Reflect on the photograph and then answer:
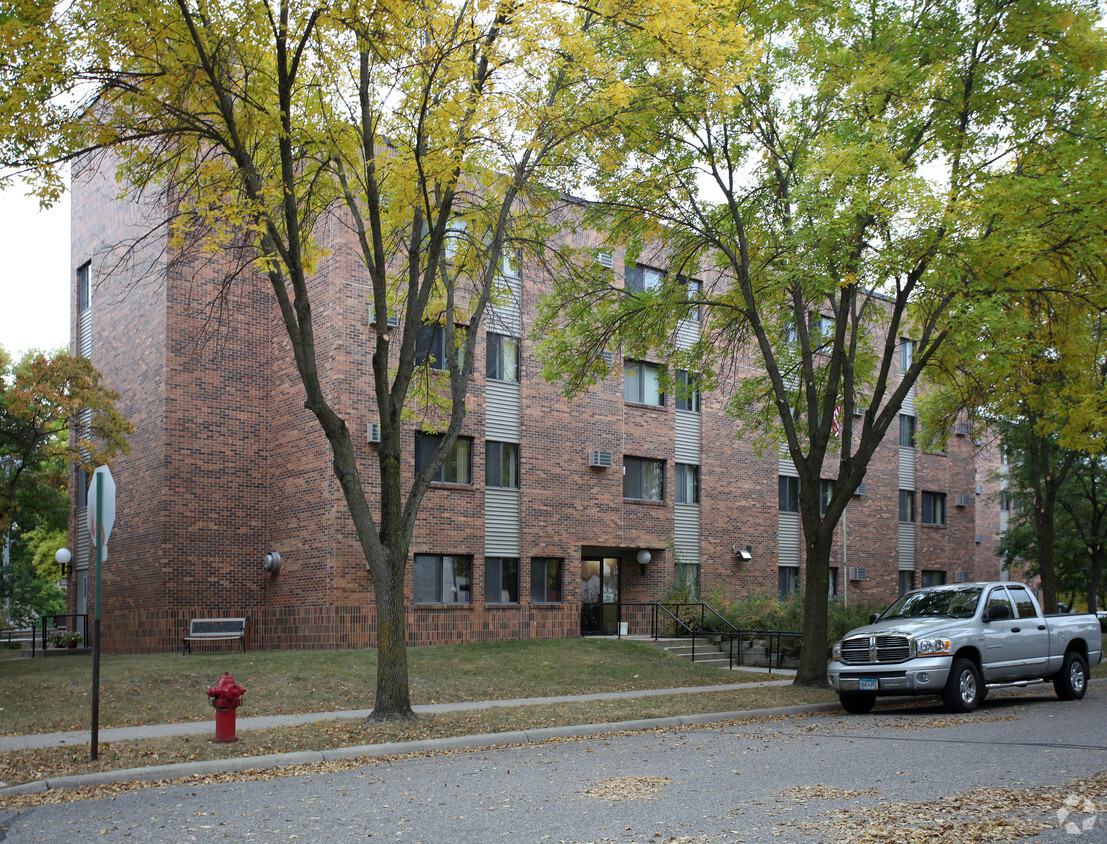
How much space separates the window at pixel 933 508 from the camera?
4091cm

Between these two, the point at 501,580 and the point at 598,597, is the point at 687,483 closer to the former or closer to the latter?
the point at 598,597

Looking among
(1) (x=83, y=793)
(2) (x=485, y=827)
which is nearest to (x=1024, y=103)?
(2) (x=485, y=827)

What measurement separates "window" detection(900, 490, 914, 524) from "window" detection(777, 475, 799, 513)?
7021 mm

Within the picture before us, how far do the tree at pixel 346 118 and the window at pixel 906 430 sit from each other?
2895cm

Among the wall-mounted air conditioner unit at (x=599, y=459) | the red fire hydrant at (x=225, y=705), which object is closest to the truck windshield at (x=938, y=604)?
the red fire hydrant at (x=225, y=705)

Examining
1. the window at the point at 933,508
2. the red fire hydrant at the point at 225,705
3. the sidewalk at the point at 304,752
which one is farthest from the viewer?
the window at the point at 933,508

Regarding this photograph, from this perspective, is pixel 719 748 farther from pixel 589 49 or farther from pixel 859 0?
pixel 859 0

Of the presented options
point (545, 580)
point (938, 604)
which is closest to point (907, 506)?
point (545, 580)

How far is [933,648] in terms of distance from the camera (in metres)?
14.4

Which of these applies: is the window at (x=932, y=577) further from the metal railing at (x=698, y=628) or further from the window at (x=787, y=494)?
the metal railing at (x=698, y=628)

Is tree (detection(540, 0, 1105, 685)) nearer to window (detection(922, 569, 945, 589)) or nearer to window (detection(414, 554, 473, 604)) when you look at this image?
window (detection(414, 554, 473, 604))

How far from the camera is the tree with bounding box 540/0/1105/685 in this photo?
15094 mm

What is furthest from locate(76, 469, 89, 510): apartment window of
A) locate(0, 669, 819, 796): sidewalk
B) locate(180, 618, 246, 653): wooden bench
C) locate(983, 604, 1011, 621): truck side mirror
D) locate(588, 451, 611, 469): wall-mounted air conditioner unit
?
locate(983, 604, 1011, 621): truck side mirror

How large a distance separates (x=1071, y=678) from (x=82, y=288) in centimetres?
2728
